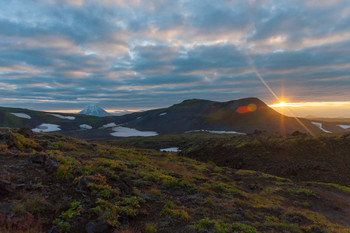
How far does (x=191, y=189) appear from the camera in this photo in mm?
11875

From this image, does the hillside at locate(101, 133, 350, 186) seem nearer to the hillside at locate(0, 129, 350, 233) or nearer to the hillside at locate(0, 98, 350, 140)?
the hillside at locate(0, 129, 350, 233)

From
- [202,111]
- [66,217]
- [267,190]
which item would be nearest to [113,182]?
[66,217]

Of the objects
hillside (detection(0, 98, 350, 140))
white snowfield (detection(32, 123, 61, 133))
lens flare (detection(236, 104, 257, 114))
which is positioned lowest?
white snowfield (detection(32, 123, 61, 133))

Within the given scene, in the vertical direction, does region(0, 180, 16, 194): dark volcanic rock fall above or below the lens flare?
below

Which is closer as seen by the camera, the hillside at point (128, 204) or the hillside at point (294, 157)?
the hillside at point (128, 204)

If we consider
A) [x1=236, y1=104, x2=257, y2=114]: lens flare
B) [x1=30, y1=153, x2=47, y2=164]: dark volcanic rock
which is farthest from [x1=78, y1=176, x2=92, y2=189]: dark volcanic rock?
[x1=236, y1=104, x2=257, y2=114]: lens flare

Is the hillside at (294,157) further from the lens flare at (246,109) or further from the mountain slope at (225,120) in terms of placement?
the lens flare at (246,109)

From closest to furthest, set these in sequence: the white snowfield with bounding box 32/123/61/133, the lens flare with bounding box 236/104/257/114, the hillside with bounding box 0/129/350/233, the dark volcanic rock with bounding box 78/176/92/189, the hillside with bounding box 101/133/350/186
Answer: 1. the hillside with bounding box 0/129/350/233
2. the dark volcanic rock with bounding box 78/176/92/189
3. the hillside with bounding box 101/133/350/186
4. the lens flare with bounding box 236/104/257/114
5. the white snowfield with bounding box 32/123/61/133

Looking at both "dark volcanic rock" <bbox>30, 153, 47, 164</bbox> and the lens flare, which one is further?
the lens flare

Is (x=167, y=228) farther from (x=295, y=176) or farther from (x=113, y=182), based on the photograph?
(x=295, y=176)

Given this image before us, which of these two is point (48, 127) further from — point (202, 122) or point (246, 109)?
point (246, 109)

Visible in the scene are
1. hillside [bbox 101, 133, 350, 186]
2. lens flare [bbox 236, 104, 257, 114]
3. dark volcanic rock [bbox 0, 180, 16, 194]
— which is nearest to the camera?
dark volcanic rock [bbox 0, 180, 16, 194]

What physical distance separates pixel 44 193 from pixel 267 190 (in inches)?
559

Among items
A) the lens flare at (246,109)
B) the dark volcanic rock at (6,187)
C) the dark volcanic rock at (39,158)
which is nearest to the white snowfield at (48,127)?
the lens flare at (246,109)
